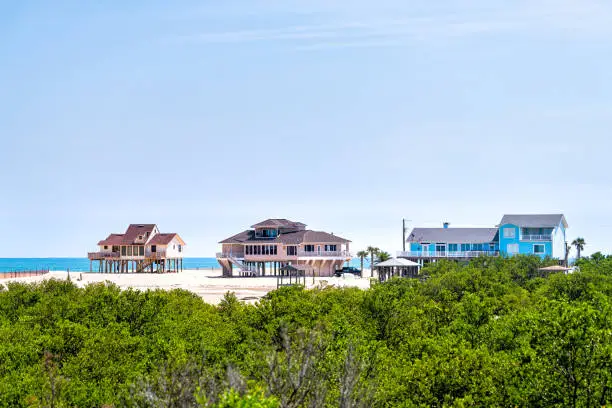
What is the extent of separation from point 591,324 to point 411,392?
5.01 metres

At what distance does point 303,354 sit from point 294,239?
76807 mm

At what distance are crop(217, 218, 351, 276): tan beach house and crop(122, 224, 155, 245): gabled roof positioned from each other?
1320 cm

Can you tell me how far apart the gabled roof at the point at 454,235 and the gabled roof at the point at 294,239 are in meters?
10.6

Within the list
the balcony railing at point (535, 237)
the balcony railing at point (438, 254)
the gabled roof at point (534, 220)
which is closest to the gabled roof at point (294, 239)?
the balcony railing at point (438, 254)

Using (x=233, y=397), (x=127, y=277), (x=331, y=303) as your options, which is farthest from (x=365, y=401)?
(x=127, y=277)

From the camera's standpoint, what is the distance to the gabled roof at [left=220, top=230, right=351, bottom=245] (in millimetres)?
93125

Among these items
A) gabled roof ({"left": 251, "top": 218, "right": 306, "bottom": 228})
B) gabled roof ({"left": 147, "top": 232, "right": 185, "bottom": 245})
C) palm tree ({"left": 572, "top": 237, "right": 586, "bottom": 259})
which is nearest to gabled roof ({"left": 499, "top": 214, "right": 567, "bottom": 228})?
palm tree ({"left": 572, "top": 237, "right": 586, "bottom": 259})

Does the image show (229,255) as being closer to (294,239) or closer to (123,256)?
(294,239)

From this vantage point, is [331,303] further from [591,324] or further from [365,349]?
[591,324]

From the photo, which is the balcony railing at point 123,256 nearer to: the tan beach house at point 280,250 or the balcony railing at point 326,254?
the tan beach house at point 280,250

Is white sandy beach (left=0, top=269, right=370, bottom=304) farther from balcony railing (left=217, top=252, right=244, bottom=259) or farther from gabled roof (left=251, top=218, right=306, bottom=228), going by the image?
gabled roof (left=251, top=218, right=306, bottom=228)

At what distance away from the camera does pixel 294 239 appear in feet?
305

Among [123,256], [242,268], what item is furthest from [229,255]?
[123,256]

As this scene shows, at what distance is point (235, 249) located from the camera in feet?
312
